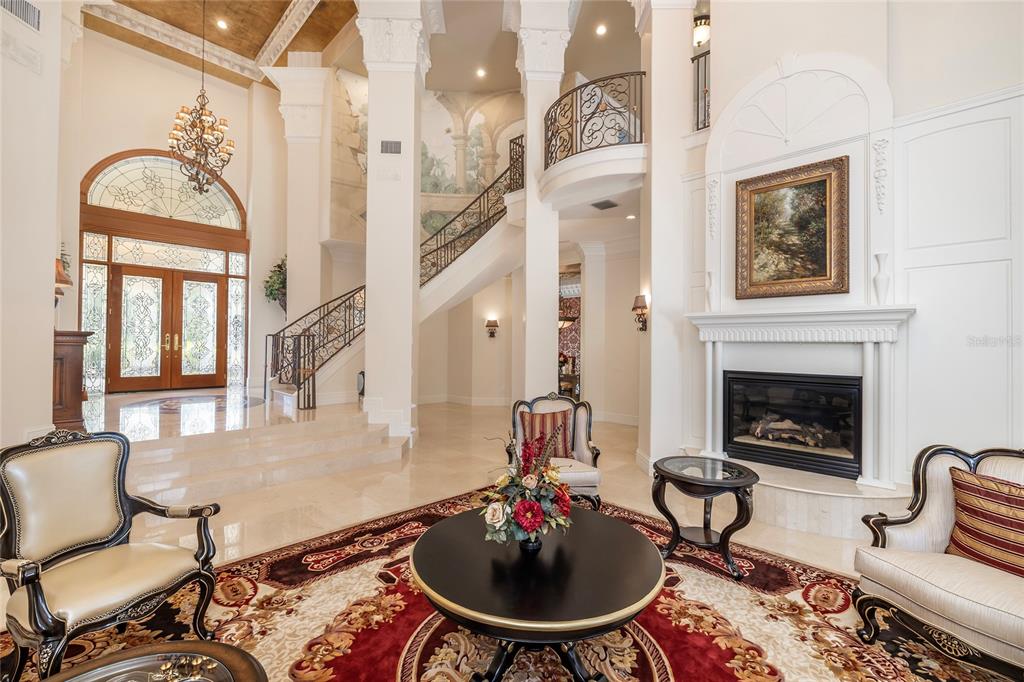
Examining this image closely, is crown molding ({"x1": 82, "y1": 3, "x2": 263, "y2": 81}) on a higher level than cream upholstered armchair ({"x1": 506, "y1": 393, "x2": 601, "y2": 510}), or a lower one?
higher

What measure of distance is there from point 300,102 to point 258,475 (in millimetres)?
7977

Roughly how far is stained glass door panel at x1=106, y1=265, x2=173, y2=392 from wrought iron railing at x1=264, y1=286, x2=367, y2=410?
9.73 feet

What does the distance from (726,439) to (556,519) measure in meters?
3.25

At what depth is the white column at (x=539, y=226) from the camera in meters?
6.51

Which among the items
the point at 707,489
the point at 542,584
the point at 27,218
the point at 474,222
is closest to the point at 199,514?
the point at 542,584

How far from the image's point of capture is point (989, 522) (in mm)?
2268

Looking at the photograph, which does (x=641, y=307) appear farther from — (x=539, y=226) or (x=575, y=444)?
(x=575, y=444)

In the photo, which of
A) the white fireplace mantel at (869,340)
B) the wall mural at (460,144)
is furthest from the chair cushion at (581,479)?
→ the wall mural at (460,144)

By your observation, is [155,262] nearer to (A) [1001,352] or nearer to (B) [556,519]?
(B) [556,519]

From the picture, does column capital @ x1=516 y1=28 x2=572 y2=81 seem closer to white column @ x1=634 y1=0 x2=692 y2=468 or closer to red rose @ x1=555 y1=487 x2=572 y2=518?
white column @ x1=634 y1=0 x2=692 y2=468

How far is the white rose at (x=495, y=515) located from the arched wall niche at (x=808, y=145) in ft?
11.9

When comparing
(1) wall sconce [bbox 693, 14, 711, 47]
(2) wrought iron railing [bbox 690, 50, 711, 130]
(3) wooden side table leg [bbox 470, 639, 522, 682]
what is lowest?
(3) wooden side table leg [bbox 470, 639, 522, 682]

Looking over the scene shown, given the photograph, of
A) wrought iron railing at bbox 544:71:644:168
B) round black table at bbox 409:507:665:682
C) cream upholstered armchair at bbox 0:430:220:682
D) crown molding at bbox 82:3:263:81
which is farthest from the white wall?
crown molding at bbox 82:3:263:81

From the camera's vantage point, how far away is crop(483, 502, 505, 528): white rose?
6.86 ft
